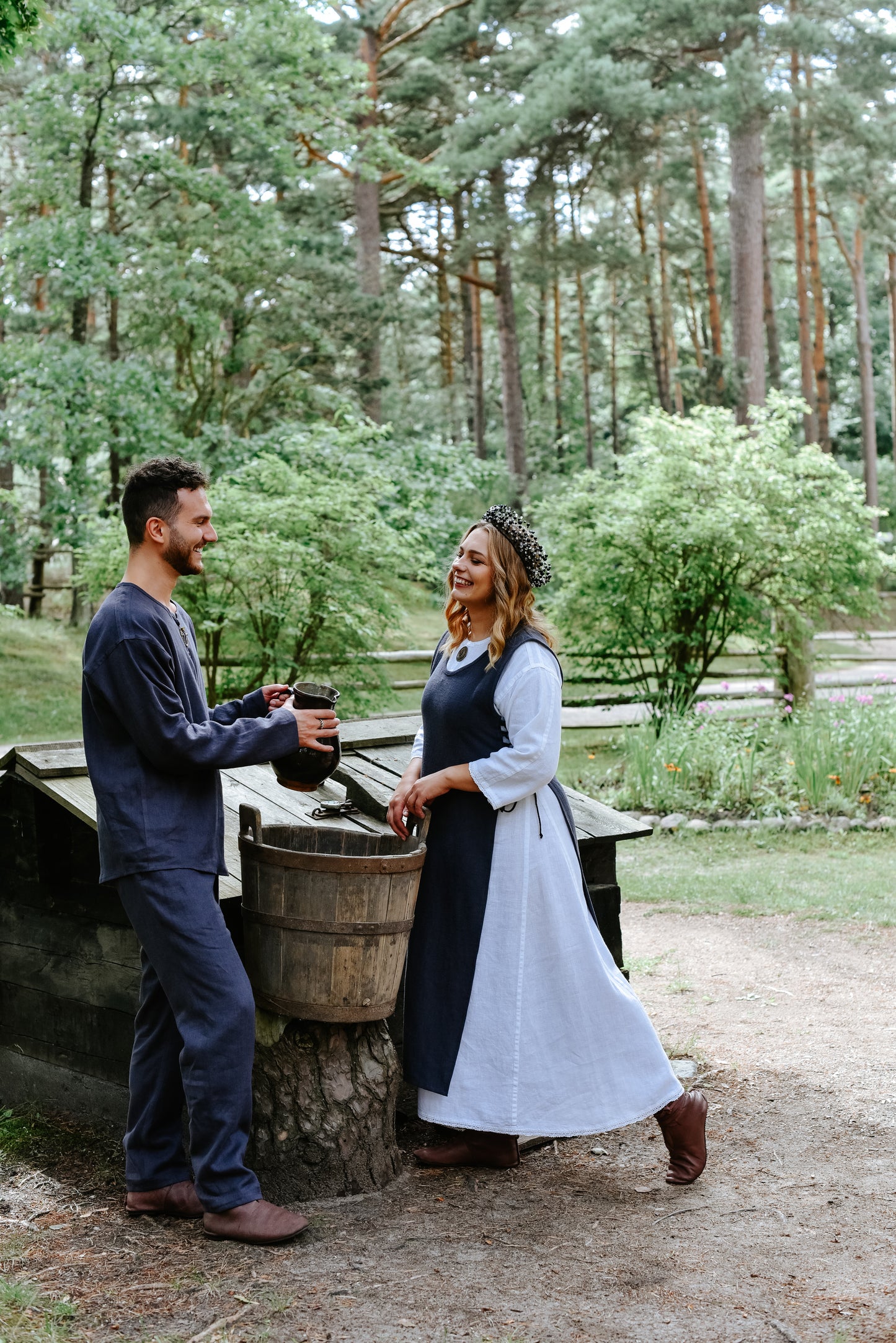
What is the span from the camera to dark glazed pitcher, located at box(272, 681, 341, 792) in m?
3.38

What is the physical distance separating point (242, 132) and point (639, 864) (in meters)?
10.1

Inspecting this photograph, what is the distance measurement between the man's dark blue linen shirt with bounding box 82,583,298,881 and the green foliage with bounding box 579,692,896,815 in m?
6.72

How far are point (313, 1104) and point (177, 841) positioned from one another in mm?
894

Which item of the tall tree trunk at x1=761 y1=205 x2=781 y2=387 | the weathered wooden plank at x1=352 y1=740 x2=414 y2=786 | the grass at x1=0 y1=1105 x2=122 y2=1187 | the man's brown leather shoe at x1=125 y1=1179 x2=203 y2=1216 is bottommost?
the grass at x1=0 y1=1105 x2=122 y2=1187

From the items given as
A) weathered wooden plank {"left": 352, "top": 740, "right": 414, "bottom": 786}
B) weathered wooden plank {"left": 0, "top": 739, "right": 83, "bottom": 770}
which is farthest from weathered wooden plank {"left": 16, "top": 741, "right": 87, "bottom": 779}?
weathered wooden plank {"left": 352, "top": 740, "right": 414, "bottom": 786}

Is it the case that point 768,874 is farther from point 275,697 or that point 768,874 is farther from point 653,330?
point 653,330

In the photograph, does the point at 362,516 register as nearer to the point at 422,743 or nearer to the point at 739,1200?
the point at 422,743

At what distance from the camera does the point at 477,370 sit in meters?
29.9

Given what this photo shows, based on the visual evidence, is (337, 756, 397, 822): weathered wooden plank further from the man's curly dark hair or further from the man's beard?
the man's curly dark hair

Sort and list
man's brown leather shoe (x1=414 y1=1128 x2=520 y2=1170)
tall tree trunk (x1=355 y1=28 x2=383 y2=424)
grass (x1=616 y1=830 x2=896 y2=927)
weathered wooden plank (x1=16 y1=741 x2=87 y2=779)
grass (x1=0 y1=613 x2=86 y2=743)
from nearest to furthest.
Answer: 1. man's brown leather shoe (x1=414 y1=1128 x2=520 y2=1170)
2. weathered wooden plank (x1=16 y1=741 x2=87 y2=779)
3. grass (x1=616 y1=830 x2=896 y2=927)
4. grass (x1=0 y1=613 x2=86 y2=743)
5. tall tree trunk (x1=355 y1=28 x2=383 y2=424)

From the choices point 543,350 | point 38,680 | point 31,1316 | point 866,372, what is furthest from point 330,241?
point 866,372

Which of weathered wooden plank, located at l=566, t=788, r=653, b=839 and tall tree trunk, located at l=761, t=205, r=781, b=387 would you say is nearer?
weathered wooden plank, located at l=566, t=788, r=653, b=839

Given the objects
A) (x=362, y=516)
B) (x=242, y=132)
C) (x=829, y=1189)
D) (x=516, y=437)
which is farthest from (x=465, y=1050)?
(x=516, y=437)

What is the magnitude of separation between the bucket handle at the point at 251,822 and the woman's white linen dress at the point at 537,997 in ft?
2.06
